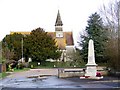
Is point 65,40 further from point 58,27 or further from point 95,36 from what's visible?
point 95,36

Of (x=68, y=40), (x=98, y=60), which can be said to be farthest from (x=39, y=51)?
(x=68, y=40)

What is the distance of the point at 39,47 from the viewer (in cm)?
8688

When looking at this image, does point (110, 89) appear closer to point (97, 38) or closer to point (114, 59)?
point (114, 59)

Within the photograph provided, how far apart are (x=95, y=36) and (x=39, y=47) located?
21.8 meters

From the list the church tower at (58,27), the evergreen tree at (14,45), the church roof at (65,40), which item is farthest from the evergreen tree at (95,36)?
the church tower at (58,27)

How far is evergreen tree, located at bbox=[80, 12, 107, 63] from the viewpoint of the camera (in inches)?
2689

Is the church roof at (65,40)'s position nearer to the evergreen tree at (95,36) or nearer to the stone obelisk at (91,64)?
the evergreen tree at (95,36)

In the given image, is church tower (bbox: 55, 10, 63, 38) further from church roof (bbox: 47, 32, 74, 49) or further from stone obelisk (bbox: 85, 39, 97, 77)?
stone obelisk (bbox: 85, 39, 97, 77)

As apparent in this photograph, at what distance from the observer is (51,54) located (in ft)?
285

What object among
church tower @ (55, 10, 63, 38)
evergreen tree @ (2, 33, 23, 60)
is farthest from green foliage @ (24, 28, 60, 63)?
church tower @ (55, 10, 63, 38)

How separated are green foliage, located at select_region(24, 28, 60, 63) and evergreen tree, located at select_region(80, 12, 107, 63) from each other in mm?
18252

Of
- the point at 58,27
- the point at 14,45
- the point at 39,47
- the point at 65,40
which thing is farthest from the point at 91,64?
the point at 58,27

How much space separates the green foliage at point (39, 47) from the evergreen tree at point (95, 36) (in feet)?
59.9

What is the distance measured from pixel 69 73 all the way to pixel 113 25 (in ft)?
32.2
